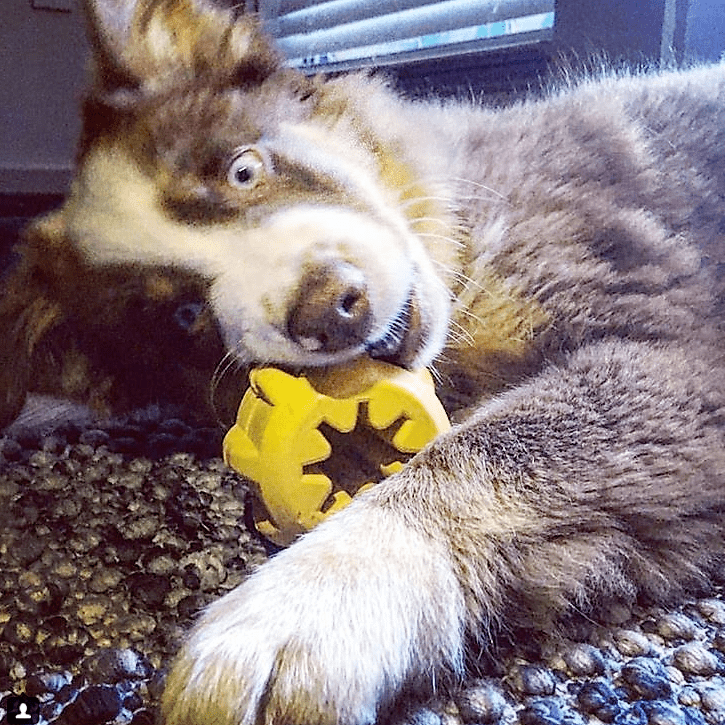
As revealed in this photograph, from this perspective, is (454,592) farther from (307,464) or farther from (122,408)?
(122,408)

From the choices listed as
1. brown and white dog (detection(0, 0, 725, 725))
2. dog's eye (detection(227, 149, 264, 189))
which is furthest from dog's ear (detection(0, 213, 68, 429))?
dog's eye (detection(227, 149, 264, 189))

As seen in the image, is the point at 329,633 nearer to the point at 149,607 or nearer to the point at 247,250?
the point at 149,607

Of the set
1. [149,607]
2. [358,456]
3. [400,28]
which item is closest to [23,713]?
[149,607]

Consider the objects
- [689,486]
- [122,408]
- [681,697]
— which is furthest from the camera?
[122,408]

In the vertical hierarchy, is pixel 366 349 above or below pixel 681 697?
above

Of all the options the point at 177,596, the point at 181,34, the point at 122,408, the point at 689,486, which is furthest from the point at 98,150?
the point at 689,486

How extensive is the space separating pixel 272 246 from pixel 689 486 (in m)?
0.51

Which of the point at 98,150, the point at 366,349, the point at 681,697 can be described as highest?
the point at 98,150

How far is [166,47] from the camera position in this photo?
3.62ft

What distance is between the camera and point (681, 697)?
35.4 inches

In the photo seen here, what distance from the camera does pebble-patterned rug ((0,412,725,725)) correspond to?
91cm

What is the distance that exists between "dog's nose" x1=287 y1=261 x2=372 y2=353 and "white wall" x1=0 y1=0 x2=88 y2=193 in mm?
321

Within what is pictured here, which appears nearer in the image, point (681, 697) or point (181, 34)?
point (681, 697)

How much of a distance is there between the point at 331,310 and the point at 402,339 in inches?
4.8
